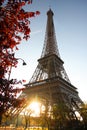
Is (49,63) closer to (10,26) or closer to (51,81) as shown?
(51,81)

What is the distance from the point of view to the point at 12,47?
5941 millimetres

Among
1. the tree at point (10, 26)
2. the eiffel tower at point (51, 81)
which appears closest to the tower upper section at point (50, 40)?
the eiffel tower at point (51, 81)

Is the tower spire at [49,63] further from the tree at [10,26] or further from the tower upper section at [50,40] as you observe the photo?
the tree at [10,26]

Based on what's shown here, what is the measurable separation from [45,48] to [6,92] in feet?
139

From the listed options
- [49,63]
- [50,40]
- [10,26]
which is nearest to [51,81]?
[49,63]

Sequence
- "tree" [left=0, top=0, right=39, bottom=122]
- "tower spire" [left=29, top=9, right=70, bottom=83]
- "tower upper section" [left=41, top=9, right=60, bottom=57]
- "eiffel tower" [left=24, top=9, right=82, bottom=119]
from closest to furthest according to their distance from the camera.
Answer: "tree" [left=0, top=0, right=39, bottom=122]
"eiffel tower" [left=24, top=9, right=82, bottom=119]
"tower spire" [left=29, top=9, right=70, bottom=83]
"tower upper section" [left=41, top=9, right=60, bottom=57]

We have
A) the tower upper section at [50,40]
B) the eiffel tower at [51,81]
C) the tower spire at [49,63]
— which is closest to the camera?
the eiffel tower at [51,81]

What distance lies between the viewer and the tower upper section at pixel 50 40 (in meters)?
47.5

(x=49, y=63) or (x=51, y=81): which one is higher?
(x=49, y=63)

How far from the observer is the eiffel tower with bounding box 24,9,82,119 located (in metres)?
36.3

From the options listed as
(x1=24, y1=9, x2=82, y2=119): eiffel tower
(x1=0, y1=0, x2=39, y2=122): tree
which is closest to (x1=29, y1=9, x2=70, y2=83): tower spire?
(x1=24, y1=9, x2=82, y2=119): eiffel tower

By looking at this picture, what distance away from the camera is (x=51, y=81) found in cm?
3781

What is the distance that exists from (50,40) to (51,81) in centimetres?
1844

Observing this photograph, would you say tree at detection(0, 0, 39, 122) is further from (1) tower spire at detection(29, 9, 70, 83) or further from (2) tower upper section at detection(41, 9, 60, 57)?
(2) tower upper section at detection(41, 9, 60, 57)
